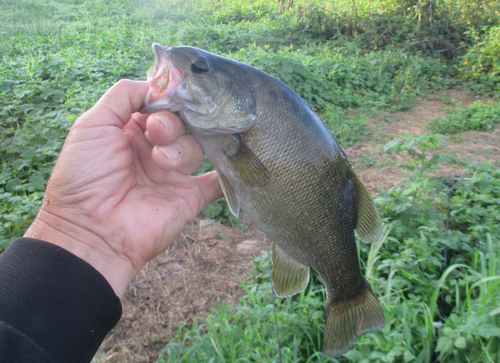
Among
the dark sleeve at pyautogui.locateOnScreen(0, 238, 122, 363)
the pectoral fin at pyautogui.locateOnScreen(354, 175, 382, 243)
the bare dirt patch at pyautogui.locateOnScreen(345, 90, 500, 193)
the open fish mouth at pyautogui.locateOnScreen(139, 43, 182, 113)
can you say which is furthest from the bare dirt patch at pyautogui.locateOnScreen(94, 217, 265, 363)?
the open fish mouth at pyautogui.locateOnScreen(139, 43, 182, 113)

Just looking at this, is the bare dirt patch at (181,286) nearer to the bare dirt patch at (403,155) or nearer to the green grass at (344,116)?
the green grass at (344,116)

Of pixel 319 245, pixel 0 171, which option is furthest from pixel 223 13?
pixel 319 245

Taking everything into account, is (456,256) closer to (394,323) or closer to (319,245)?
(394,323)

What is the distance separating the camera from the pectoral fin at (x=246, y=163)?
4.94ft

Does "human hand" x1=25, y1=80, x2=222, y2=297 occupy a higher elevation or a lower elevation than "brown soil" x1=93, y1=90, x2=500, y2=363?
higher

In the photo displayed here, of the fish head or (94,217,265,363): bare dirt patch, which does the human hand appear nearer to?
the fish head

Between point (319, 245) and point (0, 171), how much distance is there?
3.47 meters

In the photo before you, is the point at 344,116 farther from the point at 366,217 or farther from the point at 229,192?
the point at 229,192

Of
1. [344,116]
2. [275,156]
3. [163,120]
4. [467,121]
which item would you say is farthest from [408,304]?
[467,121]

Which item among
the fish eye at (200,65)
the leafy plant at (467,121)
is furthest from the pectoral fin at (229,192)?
the leafy plant at (467,121)

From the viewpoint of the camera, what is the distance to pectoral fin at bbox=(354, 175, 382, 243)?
162 cm

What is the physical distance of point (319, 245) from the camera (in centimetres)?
157

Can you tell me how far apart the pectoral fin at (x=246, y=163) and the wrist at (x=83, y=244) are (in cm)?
72

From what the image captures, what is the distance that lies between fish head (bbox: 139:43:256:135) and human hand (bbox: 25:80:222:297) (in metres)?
0.08
